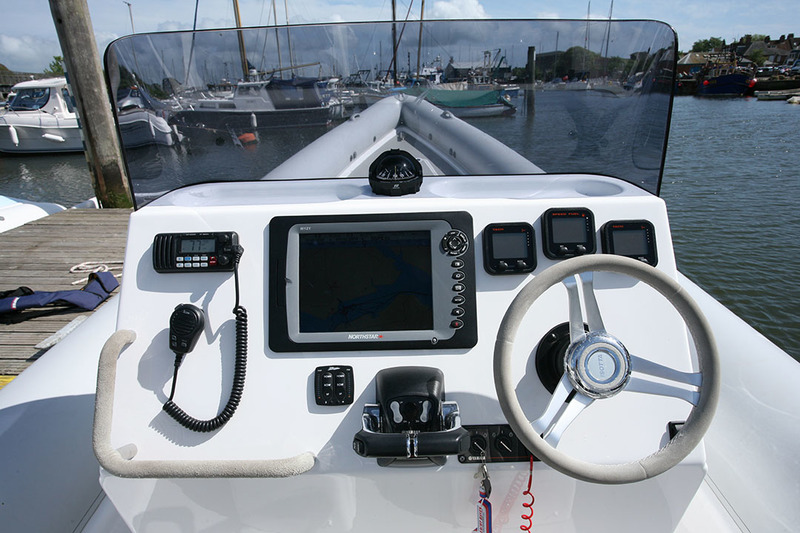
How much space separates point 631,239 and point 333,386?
98 centimetres

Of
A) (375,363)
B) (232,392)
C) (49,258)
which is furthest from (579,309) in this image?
(49,258)

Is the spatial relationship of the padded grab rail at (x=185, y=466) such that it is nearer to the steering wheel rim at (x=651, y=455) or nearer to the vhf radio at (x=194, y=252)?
the vhf radio at (x=194, y=252)

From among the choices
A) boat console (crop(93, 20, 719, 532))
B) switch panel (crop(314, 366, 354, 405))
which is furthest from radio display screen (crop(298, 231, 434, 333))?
switch panel (crop(314, 366, 354, 405))

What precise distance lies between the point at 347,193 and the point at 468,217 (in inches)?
16.9

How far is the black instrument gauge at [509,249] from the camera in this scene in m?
1.41

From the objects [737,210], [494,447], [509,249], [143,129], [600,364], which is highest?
[143,129]

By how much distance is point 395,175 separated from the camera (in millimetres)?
1540

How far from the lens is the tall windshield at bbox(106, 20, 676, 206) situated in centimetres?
159

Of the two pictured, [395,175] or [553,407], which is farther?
[395,175]

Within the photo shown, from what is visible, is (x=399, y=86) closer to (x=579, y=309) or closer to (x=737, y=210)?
(x=579, y=309)

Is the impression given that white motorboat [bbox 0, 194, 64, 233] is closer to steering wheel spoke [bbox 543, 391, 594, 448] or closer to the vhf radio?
the vhf radio

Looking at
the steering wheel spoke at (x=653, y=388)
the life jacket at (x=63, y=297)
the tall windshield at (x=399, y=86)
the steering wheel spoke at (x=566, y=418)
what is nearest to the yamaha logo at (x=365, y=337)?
the steering wheel spoke at (x=566, y=418)

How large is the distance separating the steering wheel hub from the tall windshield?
2.98 ft

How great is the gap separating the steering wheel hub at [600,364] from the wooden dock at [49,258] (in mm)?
3106
